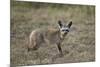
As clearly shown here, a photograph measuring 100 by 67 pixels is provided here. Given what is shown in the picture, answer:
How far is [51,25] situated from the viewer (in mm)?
2293

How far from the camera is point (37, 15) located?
7.34 feet

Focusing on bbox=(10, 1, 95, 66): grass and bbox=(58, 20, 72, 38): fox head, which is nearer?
bbox=(10, 1, 95, 66): grass

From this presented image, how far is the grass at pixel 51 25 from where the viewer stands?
7.07ft

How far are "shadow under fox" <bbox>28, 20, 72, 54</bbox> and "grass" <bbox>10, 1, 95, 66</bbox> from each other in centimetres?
5

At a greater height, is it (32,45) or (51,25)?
(51,25)

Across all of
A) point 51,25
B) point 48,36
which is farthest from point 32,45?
point 51,25

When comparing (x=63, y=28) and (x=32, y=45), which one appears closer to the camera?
(x=32, y=45)

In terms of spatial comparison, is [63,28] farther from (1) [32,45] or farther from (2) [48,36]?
(1) [32,45]

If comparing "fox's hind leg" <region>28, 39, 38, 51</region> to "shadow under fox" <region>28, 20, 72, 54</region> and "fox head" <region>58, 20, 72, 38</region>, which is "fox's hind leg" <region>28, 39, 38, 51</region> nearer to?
"shadow under fox" <region>28, 20, 72, 54</region>

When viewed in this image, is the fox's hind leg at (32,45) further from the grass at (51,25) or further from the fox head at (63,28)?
Answer: the fox head at (63,28)

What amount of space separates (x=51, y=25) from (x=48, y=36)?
14 centimetres

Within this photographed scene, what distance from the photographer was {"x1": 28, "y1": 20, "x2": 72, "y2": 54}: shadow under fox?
2.23 meters

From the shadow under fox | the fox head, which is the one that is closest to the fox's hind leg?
the shadow under fox
